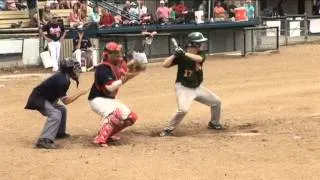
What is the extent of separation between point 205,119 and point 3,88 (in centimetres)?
669

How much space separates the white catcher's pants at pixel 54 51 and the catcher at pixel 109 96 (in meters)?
10.4

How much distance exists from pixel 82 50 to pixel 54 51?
35.0 inches

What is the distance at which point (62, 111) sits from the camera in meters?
9.90

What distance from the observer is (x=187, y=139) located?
969 centimetres

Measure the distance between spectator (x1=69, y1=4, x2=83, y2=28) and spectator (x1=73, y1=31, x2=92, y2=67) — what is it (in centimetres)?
88

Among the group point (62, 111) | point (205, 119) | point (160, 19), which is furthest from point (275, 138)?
point (160, 19)

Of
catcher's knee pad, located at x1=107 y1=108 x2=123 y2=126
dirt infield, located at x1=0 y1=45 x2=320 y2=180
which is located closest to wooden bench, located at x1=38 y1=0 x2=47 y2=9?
dirt infield, located at x1=0 y1=45 x2=320 y2=180

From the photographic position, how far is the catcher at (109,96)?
9.27 meters

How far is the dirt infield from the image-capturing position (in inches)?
298

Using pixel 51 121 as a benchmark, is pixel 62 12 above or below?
above

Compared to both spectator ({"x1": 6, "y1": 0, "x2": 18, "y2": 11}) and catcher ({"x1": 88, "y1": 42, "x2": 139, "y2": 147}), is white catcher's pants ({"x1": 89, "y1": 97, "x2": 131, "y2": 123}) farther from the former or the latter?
spectator ({"x1": 6, "y1": 0, "x2": 18, "y2": 11})

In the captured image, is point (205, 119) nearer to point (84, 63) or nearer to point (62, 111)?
point (62, 111)

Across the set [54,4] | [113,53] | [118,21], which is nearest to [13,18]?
[54,4]

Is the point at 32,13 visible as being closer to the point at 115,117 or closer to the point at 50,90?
the point at 50,90
